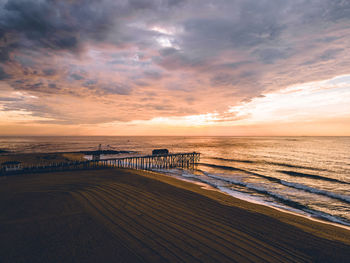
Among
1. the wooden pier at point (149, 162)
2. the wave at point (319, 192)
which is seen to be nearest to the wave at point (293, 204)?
the wave at point (319, 192)

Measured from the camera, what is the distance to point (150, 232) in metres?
6.64

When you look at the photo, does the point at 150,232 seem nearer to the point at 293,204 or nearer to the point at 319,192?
the point at 293,204

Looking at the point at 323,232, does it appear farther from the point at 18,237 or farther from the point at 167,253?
the point at 18,237

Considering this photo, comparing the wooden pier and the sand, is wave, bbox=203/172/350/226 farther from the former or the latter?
the wooden pier

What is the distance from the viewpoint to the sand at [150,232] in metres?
5.43

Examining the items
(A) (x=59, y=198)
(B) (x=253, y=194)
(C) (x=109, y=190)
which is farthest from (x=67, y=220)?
(B) (x=253, y=194)

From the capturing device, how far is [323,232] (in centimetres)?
797

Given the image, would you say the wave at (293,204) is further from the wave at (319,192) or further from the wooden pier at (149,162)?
the wooden pier at (149,162)

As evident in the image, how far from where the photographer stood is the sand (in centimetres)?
543

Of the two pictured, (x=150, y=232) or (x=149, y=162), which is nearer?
(x=150, y=232)

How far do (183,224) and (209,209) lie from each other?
2641mm

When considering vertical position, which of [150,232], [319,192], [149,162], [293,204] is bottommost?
[319,192]

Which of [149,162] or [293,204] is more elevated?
[149,162]

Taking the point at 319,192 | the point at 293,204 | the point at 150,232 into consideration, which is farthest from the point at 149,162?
the point at 150,232
